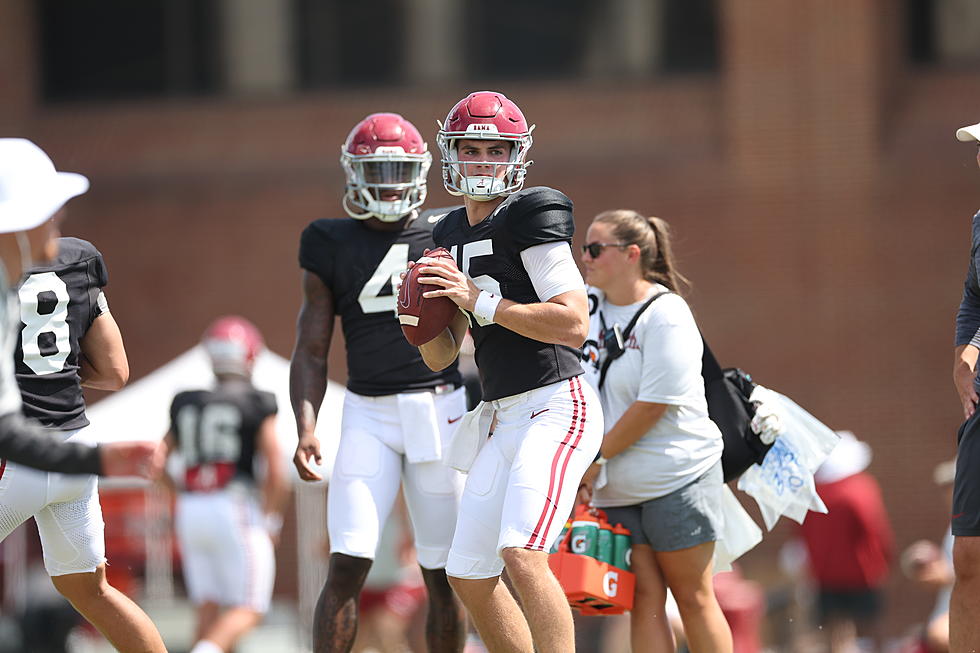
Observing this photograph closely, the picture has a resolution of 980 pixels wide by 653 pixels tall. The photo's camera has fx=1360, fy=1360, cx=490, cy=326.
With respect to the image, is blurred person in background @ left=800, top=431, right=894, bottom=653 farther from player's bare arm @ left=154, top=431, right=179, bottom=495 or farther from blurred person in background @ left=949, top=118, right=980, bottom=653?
blurred person in background @ left=949, top=118, right=980, bottom=653

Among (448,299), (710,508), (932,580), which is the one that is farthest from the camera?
(932,580)

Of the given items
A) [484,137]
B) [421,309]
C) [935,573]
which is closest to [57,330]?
[421,309]

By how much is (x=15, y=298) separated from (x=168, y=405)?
7.70 metres

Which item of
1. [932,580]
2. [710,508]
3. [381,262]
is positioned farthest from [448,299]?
[932,580]

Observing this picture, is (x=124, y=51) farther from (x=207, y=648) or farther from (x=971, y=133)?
(x=971, y=133)

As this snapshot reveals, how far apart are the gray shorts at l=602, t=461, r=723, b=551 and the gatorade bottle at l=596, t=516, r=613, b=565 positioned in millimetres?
115

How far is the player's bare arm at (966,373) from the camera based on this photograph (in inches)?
205

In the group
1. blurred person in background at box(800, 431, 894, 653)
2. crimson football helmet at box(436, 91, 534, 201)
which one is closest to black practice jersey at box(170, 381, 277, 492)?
crimson football helmet at box(436, 91, 534, 201)

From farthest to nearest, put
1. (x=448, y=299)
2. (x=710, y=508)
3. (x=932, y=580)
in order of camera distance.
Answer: (x=932, y=580)
(x=710, y=508)
(x=448, y=299)

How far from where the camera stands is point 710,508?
5.77m

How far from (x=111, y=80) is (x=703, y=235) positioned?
7.33m

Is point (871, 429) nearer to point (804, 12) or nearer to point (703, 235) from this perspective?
point (703, 235)

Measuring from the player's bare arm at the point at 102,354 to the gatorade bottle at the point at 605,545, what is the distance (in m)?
2.05

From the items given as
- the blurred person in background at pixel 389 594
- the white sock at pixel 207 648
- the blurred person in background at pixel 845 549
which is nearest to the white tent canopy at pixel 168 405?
the blurred person in background at pixel 389 594
